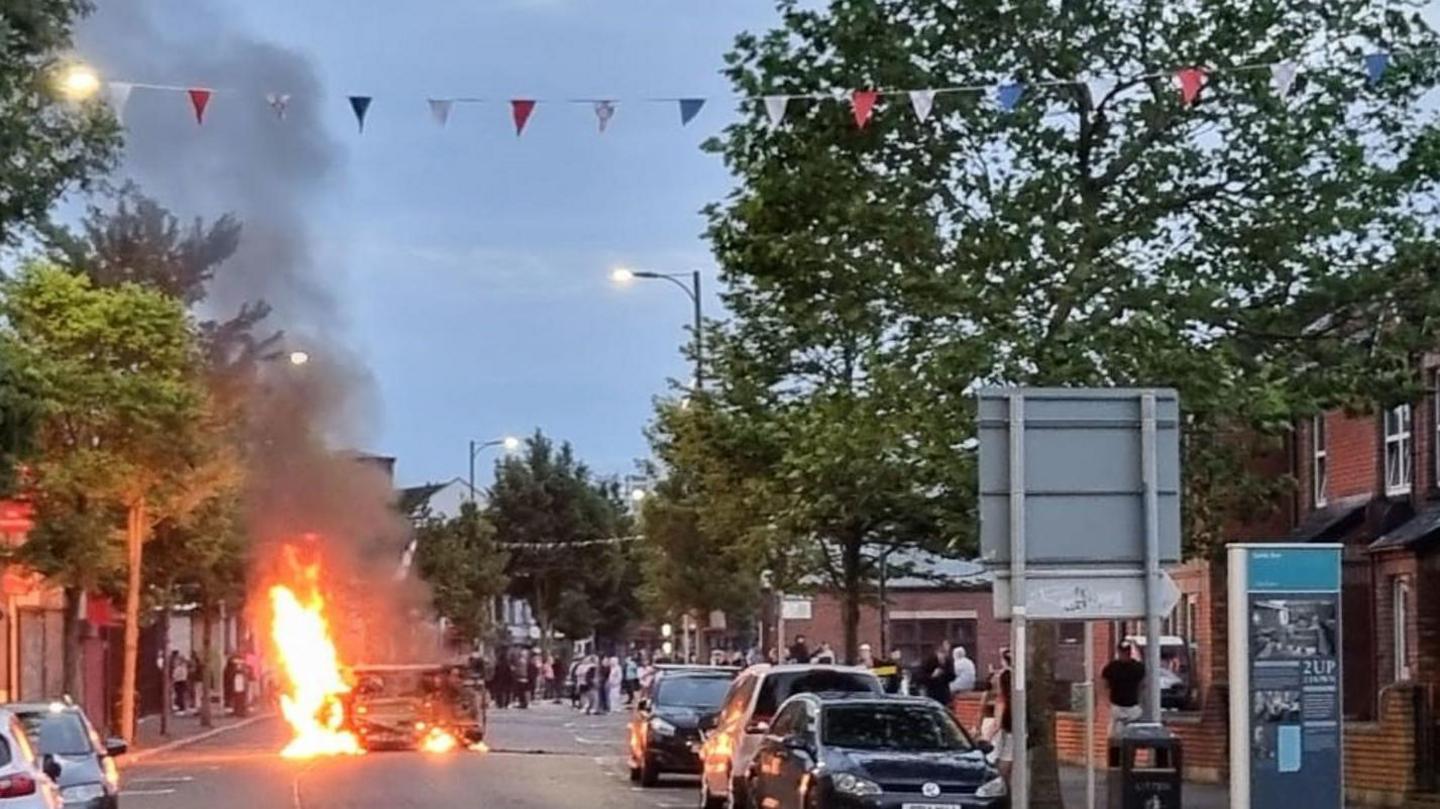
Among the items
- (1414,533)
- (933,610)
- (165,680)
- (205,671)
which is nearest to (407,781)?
(1414,533)

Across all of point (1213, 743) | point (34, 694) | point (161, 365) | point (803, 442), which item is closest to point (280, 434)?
Result: point (34, 694)

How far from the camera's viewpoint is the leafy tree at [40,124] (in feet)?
69.2

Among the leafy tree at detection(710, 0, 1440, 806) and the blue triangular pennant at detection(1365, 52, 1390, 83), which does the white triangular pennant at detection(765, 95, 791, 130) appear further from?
the blue triangular pennant at detection(1365, 52, 1390, 83)

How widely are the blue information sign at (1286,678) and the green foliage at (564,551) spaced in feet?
267

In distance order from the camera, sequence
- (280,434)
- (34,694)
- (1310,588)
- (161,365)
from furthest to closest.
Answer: (280,434)
(34,694)
(161,365)
(1310,588)

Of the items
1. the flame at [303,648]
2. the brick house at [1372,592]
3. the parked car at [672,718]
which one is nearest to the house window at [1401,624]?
the brick house at [1372,592]

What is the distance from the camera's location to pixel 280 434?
64.8 metres

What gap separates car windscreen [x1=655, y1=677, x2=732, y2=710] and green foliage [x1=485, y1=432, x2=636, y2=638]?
65884 mm

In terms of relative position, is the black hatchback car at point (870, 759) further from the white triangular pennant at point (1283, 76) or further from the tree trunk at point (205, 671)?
the tree trunk at point (205, 671)

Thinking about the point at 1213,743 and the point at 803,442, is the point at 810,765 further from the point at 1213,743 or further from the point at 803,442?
the point at 1213,743

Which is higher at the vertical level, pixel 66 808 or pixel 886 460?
pixel 886 460

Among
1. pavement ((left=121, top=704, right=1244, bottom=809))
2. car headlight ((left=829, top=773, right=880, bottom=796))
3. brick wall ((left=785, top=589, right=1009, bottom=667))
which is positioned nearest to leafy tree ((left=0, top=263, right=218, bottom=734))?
pavement ((left=121, top=704, right=1244, bottom=809))

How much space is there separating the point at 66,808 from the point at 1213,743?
1651 centimetres

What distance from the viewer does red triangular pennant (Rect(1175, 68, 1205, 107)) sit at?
20828mm
